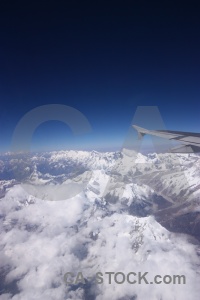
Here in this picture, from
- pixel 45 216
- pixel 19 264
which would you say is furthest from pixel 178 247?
pixel 45 216

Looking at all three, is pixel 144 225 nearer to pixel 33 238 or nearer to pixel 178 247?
pixel 178 247

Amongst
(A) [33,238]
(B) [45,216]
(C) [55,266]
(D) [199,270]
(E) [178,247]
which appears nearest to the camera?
(D) [199,270]

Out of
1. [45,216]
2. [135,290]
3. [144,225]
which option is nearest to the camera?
[135,290]

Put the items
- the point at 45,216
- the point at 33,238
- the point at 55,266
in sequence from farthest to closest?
the point at 45,216 → the point at 33,238 → the point at 55,266

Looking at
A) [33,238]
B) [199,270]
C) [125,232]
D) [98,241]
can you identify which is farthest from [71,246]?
[199,270]

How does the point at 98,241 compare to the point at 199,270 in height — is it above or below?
below

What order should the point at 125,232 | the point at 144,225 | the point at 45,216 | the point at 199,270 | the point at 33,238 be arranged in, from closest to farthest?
the point at 199,270
the point at 33,238
the point at 125,232
the point at 144,225
the point at 45,216

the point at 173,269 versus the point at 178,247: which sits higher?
the point at 173,269

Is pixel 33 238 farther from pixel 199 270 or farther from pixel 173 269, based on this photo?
pixel 199 270

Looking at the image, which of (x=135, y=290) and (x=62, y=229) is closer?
(x=135, y=290)
